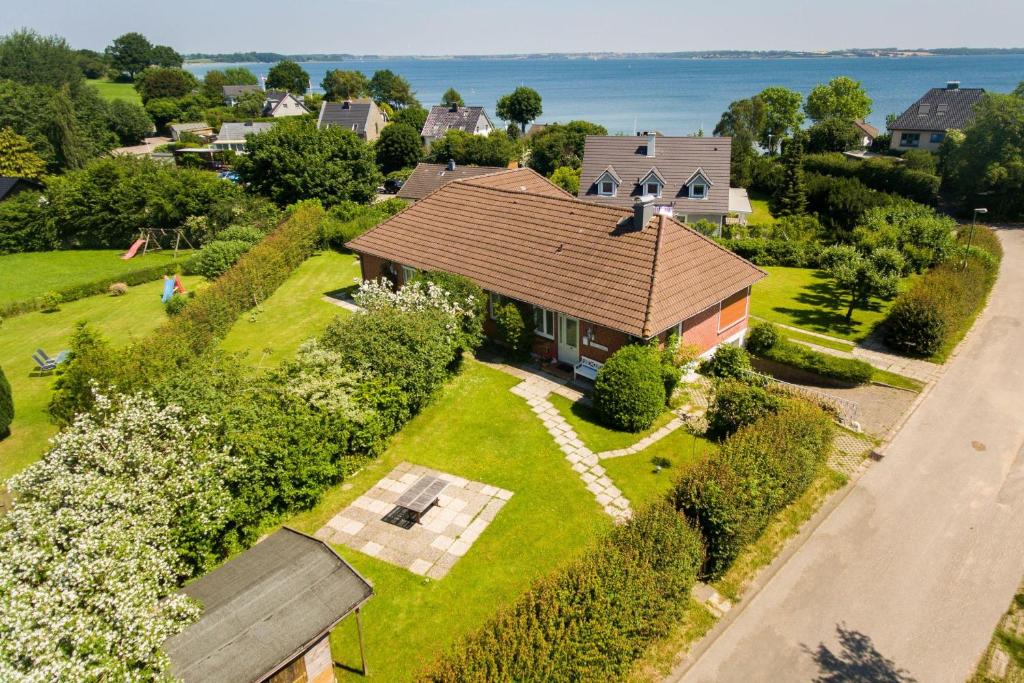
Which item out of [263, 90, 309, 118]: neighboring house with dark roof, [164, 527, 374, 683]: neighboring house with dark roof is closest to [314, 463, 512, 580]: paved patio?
[164, 527, 374, 683]: neighboring house with dark roof

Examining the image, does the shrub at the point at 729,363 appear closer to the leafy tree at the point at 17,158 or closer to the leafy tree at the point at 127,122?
the leafy tree at the point at 17,158

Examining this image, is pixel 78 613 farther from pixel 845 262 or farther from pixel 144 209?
pixel 144 209

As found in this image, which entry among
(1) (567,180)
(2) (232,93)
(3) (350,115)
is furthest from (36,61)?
(1) (567,180)

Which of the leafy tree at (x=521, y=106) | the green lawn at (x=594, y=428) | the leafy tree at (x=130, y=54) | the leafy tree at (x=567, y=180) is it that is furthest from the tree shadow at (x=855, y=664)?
the leafy tree at (x=130, y=54)

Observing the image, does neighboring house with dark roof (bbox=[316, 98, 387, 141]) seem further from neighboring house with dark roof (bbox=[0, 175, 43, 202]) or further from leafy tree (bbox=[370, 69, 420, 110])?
leafy tree (bbox=[370, 69, 420, 110])

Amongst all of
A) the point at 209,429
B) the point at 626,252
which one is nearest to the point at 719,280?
the point at 626,252
